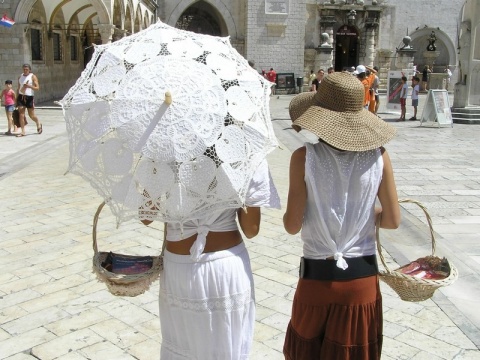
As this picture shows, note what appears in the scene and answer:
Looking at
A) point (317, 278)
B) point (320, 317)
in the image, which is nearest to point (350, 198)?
point (317, 278)

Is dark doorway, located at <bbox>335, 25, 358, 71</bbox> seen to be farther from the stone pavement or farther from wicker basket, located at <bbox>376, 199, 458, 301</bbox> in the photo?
wicker basket, located at <bbox>376, 199, 458, 301</bbox>

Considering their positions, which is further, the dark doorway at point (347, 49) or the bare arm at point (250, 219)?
the dark doorway at point (347, 49)

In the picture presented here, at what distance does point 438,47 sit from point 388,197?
1514 inches

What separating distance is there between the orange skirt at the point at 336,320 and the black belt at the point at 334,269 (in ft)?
0.07

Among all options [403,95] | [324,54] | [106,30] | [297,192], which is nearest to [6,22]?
[106,30]

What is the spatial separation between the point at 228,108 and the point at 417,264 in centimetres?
134

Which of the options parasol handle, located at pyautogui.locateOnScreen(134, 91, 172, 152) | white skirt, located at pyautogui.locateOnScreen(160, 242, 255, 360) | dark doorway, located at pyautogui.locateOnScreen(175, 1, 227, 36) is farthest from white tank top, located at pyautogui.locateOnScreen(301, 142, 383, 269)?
dark doorway, located at pyautogui.locateOnScreen(175, 1, 227, 36)

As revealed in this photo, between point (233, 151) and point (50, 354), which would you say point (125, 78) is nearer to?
point (233, 151)

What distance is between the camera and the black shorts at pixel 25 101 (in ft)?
43.6

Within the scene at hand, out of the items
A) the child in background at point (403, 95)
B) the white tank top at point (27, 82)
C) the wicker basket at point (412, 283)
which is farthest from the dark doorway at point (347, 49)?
the wicker basket at point (412, 283)

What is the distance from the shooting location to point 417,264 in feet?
9.25

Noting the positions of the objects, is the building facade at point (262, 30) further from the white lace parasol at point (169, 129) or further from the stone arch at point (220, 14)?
the white lace parasol at point (169, 129)

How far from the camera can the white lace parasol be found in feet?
7.09

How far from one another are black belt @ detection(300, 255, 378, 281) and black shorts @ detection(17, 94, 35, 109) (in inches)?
483
